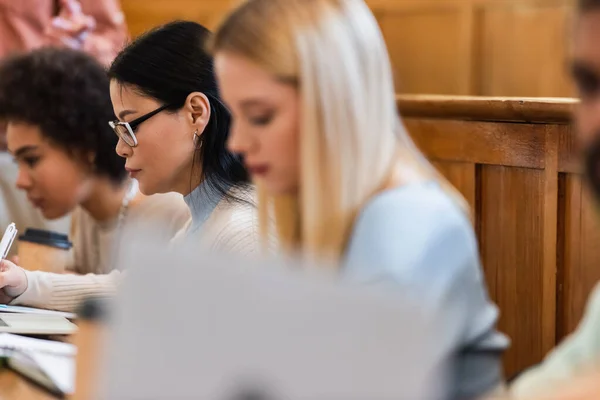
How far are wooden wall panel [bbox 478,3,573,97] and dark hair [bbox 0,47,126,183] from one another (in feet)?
6.26

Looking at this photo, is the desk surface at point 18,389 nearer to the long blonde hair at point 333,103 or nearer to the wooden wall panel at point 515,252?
the long blonde hair at point 333,103

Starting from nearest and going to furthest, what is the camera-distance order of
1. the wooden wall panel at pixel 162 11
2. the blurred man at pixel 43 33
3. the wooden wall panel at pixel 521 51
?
1. the blurred man at pixel 43 33
2. the wooden wall panel at pixel 521 51
3. the wooden wall panel at pixel 162 11

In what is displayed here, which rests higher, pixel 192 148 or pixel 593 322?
pixel 192 148

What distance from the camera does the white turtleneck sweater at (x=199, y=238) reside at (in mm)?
1688

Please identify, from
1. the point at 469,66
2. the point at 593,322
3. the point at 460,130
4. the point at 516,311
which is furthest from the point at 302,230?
the point at 469,66

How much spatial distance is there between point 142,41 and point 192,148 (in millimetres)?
213

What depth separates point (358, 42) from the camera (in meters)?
1.08

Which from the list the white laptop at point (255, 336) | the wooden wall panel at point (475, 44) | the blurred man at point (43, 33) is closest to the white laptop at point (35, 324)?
the white laptop at point (255, 336)

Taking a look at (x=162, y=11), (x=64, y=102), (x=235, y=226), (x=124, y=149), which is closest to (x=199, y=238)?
(x=235, y=226)

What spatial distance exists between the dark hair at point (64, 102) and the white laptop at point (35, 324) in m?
0.73

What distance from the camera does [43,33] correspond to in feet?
10.6

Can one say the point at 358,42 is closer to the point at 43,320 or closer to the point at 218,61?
the point at 218,61

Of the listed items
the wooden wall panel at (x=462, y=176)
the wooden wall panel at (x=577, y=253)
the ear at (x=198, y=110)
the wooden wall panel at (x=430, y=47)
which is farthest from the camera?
the wooden wall panel at (x=430, y=47)

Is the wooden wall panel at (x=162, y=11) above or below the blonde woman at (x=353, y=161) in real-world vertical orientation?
above
